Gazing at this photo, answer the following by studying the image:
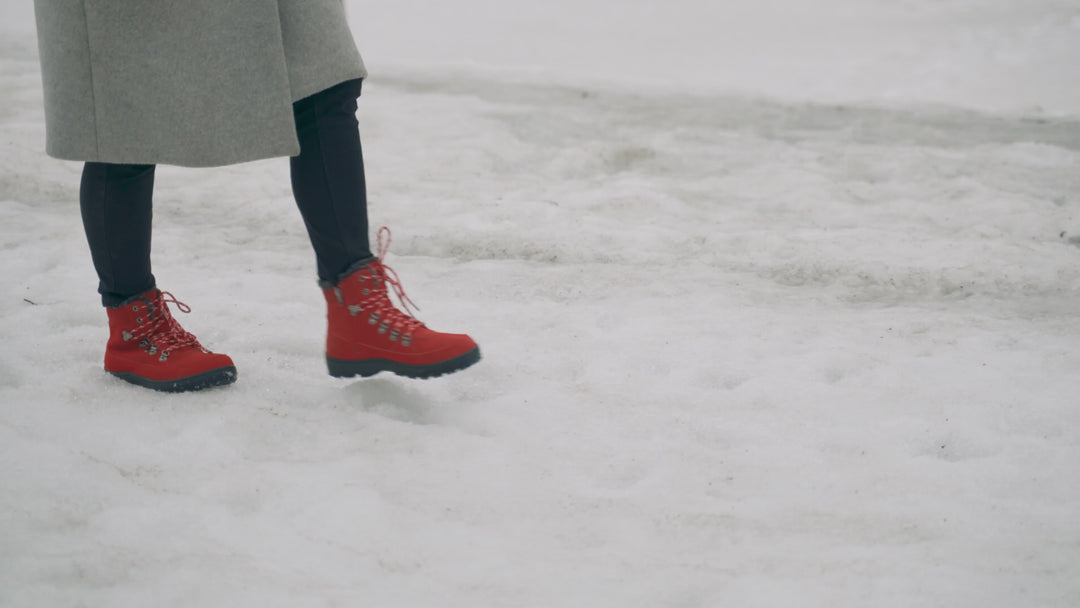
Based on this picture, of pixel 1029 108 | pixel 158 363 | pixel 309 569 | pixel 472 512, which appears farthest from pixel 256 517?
pixel 1029 108

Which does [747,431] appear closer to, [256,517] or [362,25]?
[256,517]

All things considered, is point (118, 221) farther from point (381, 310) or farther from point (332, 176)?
point (381, 310)

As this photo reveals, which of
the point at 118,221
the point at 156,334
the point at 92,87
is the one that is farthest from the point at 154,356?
the point at 92,87

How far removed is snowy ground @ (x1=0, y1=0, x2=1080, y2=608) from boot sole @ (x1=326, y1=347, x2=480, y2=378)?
89 mm

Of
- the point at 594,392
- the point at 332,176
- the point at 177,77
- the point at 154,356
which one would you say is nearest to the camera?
the point at 177,77

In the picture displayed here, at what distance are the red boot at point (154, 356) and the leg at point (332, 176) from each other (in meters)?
0.37

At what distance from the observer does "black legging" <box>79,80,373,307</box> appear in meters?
2.07

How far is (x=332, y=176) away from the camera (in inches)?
82.0

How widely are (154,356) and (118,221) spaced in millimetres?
322

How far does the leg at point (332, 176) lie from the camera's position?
207 cm

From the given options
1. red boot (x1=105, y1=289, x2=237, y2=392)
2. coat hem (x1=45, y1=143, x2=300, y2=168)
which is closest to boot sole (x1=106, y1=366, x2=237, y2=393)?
red boot (x1=105, y1=289, x2=237, y2=392)

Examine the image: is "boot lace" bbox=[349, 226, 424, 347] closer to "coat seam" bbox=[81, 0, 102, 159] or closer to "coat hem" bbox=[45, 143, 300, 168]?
"coat hem" bbox=[45, 143, 300, 168]

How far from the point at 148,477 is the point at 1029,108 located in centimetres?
592

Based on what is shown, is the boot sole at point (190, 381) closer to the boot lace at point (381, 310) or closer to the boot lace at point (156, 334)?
Answer: the boot lace at point (156, 334)
